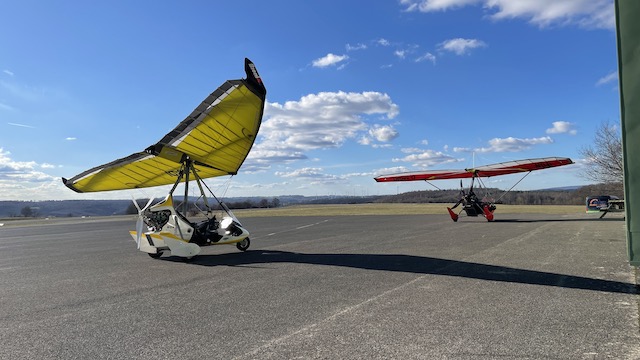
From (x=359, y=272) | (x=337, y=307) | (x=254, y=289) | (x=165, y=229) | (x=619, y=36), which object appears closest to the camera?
(x=619, y=36)

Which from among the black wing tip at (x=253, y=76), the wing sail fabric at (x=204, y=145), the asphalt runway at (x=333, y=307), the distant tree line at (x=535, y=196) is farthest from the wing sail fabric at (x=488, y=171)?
the black wing tip at (x=253, y=76)

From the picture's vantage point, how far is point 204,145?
33.8ft

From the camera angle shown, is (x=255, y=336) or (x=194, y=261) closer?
(x=255, y=336)

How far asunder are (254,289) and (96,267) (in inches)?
203

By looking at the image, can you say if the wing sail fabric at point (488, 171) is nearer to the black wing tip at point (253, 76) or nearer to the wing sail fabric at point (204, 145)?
the wing sail fabric at point (204, 145)

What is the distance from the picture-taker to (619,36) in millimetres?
2648

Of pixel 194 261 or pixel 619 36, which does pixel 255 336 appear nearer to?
pixel 619 36

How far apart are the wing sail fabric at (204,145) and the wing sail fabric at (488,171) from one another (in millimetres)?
13989

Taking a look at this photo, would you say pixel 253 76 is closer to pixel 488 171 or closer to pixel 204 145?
pixel 204 145

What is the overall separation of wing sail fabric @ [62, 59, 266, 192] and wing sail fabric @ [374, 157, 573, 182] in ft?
45.9

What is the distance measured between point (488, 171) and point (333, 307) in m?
19.2

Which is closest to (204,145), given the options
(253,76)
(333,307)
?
(253,76)

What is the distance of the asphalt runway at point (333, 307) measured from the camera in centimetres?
380

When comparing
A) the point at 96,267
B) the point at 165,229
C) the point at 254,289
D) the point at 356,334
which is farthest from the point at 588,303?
the point at 96,267
